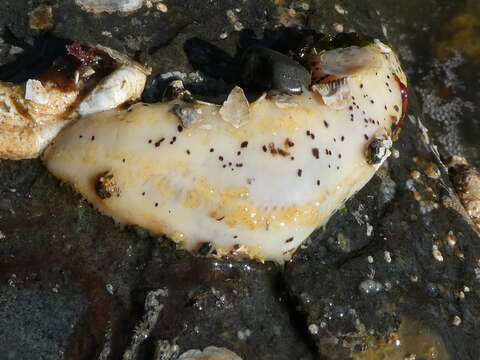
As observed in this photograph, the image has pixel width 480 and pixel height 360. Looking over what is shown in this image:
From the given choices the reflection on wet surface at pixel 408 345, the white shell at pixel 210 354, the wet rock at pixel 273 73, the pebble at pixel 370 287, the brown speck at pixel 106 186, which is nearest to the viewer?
the white shell at pixel 210 354

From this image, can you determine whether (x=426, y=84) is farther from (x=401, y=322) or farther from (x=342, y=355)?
(x=342, y=355)

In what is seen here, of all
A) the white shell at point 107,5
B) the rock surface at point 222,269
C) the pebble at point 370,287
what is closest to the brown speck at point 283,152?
the rock surface at point 222,269

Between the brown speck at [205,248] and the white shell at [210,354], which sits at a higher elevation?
the brown speck at [205,248]

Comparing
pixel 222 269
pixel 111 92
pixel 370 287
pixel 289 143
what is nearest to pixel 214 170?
pixel 289 143

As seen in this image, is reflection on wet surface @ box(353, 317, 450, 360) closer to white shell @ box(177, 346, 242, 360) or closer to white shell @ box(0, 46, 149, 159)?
white shell @ box(177, 346, 242, 360)

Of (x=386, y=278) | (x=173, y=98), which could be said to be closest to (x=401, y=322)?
(x=386, y=278)

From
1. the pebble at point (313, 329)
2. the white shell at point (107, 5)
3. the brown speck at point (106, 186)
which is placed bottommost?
the pebble at point (313, 329)

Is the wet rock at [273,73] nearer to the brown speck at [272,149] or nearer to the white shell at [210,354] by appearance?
the brown speck at [272,149]
